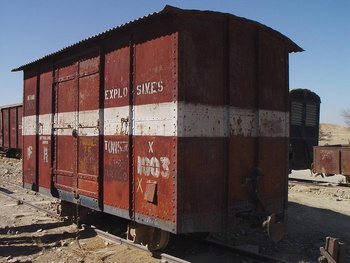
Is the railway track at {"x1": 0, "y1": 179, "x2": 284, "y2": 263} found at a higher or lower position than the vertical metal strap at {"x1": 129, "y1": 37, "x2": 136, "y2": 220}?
lower

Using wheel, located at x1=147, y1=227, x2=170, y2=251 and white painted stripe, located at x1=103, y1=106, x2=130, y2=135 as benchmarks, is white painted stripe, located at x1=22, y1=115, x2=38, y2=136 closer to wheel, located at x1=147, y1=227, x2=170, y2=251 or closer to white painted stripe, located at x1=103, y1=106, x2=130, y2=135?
white painted stripe, located at x1=103, y1=106, x2=130, y2=135

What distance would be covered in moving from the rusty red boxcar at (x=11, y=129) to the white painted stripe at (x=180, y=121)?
49.3ft

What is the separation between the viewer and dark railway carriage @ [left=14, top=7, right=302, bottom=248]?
15.1 feet

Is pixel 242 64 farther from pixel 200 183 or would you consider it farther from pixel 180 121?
pixel 200 183

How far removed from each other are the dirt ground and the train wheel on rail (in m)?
0.20

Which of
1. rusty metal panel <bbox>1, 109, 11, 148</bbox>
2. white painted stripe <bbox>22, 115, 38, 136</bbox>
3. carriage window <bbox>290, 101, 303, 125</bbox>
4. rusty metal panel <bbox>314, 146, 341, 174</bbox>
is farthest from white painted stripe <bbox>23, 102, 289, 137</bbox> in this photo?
rusty metal panel <bbox>1, 109, 11, 148</bbox>

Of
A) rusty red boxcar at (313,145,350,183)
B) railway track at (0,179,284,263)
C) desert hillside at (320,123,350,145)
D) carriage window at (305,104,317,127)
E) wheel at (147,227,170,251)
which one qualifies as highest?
carriage window at (305,104,317,127)

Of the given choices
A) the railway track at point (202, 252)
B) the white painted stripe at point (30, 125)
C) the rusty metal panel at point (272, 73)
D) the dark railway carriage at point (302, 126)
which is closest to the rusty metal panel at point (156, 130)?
the railway track at point (202, 252)

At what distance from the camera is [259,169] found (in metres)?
5.37

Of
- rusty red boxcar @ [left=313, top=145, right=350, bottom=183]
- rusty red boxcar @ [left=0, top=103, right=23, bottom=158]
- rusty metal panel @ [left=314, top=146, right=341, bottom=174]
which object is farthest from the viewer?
rusty red boxcar @ [left=0, top=103, right=23, bottom=158]

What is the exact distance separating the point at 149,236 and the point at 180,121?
88.0 inches

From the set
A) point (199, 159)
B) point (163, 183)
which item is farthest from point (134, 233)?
point (199, 159)

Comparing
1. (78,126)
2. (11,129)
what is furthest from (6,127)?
(78,126)

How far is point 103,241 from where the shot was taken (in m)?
6.23
